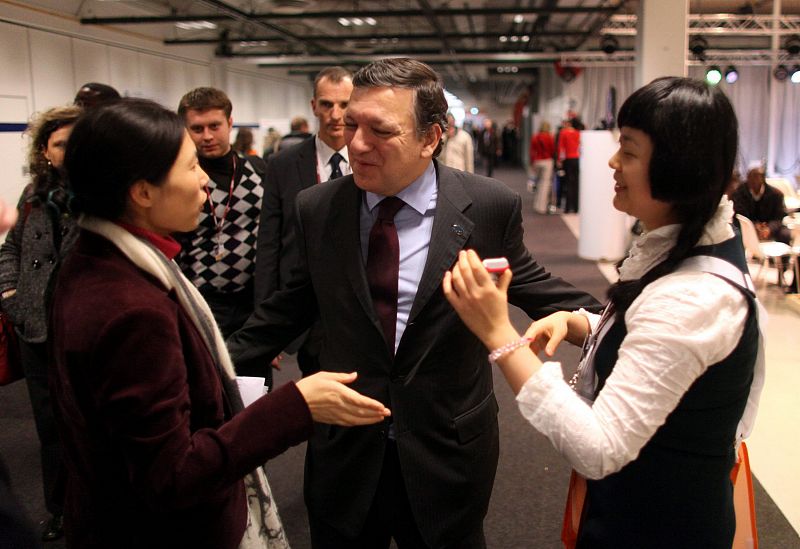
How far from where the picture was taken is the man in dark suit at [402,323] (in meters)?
1.57

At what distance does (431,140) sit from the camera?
1.64 metres

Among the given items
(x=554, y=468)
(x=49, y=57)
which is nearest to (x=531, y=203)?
(x=49, y=57)

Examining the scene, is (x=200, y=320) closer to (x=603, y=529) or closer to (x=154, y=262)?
(x=154, y=262)

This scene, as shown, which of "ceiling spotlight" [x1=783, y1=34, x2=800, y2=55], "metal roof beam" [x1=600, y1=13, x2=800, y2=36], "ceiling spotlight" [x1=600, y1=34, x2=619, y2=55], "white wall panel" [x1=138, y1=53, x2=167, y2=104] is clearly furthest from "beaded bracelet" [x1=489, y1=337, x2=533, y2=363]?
"ceiling spotlight" [x1=783, y1=34, x2=800, y2=55]

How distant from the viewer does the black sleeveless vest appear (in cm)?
118

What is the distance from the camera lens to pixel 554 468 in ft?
11.4

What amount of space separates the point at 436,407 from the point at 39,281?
1862mm

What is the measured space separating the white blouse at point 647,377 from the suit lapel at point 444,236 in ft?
1.49

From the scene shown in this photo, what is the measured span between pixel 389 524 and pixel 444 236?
26.9 inches

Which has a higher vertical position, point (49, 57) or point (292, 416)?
point (49, 57)

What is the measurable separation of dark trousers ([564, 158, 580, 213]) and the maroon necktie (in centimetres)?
1112

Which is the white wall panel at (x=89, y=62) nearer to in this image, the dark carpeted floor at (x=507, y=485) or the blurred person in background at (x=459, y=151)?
the blurred person in background at (x=459, y=151)

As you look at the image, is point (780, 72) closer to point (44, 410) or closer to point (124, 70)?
point (124, 70)

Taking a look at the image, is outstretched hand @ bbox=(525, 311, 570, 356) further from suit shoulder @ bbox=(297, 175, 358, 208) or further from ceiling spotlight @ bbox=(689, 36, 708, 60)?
ceiling spotlight @ bbox=(689, 36, 708, 60)
